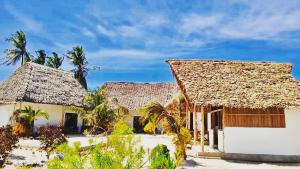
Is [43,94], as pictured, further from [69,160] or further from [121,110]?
[69,160]

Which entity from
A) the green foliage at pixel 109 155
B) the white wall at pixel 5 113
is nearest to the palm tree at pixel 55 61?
the white wall at pixel 5 113

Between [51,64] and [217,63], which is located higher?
[51,64]

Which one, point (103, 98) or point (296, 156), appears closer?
point (296, 156)

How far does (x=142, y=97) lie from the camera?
100 feet

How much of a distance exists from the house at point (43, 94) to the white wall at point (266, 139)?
1269cm

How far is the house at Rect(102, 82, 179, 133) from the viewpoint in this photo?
1155 inches

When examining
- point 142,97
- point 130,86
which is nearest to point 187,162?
point 142,97

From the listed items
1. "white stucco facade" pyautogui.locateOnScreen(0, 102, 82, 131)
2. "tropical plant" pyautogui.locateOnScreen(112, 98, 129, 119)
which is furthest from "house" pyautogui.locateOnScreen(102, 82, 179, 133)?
"white stucco facade" pyautogui.locateOnScreen(0, 102, 82, 131)

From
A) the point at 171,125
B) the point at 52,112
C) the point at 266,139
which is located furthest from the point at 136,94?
the point at 171,125

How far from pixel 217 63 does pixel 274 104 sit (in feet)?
13.4

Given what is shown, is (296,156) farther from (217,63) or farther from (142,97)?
(142,97)

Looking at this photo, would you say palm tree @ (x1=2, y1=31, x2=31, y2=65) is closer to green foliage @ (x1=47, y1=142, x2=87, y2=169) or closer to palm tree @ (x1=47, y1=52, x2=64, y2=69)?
palm tree @ (x1=47, y1=52, x2=64, y2=69)

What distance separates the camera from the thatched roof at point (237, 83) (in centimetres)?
1246

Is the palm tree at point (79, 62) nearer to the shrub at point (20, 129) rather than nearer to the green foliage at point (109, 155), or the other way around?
the shrub at point (20, 129)
